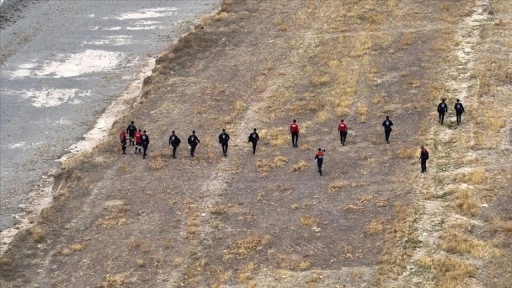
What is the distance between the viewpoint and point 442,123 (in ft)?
175

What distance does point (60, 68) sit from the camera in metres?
74.8

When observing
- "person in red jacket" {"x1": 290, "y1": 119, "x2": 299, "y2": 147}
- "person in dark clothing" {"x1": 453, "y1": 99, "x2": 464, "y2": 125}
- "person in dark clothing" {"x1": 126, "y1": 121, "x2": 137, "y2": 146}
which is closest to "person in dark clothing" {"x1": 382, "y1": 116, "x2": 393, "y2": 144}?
"person in dark clothing" {"x1": 453, "y1": 99, "x2": 464, "y2": 125}

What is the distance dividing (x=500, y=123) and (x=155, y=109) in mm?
21568

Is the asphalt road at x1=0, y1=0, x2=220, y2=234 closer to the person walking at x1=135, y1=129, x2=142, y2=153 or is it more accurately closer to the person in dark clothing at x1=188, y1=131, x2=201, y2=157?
the person walking at x1=135, y1=129, x2=142, y2=153

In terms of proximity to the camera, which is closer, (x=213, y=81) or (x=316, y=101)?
(x=316, y=101)

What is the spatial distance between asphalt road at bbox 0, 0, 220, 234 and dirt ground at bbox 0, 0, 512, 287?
12.1ft

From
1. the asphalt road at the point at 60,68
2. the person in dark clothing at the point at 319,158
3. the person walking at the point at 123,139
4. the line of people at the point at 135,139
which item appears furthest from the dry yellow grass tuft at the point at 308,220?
the asphalt road at the point at 60,68

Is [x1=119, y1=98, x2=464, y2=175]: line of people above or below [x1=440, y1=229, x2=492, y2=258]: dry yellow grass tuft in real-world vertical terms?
above

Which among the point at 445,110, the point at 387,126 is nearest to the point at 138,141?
the point at 387,126

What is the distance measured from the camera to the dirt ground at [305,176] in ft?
133

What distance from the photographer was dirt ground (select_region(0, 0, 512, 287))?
4050 cm

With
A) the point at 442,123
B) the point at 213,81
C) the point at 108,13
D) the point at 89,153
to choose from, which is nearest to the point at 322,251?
the point at 442,123

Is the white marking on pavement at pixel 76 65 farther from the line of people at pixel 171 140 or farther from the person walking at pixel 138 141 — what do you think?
the person walking at pixel 138 141

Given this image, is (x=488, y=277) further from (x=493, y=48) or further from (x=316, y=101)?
(x=493, y=48)
